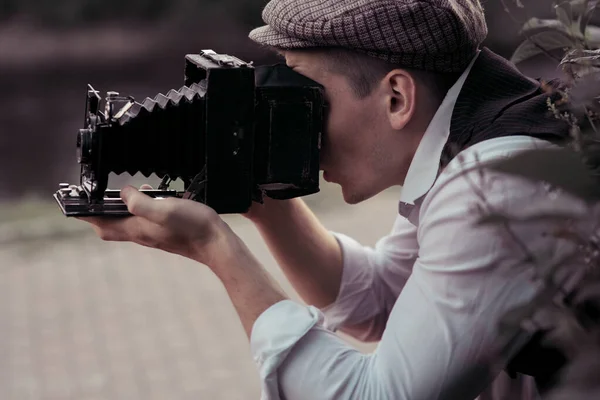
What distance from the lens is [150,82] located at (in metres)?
8.84

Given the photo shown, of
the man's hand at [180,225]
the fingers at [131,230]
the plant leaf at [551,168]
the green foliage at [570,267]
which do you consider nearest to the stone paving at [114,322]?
the fingers at [131,230]

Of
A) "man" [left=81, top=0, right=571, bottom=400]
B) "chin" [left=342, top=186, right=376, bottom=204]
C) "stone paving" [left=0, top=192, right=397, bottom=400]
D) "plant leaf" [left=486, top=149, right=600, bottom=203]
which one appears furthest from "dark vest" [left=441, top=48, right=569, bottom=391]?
"stone paving" [left=0, top=192, right=397, bottom=400]

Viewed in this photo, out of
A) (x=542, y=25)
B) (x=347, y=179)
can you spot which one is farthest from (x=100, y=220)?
(x=542, y=25)

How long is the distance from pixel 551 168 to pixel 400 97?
1266 millimetres

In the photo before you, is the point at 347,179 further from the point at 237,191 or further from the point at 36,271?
the point at 36,271

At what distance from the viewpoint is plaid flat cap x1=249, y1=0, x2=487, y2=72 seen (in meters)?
1.96

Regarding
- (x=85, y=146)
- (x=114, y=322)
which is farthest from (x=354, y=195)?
(x=114, y=322)

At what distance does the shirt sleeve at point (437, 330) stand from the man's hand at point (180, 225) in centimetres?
23

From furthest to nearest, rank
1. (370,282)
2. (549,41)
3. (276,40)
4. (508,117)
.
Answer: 1. (370,282)
2. (276,40)
3. (508,117)
4. (549,41)

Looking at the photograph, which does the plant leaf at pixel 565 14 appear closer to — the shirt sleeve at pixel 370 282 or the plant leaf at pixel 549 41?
the plant leaf at pixel 549 41

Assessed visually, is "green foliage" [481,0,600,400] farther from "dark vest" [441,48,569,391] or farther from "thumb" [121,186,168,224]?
"thumb" [121,186,168,224]

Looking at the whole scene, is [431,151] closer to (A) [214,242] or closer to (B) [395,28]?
(B) [395,28]

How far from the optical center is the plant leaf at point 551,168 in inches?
31.7

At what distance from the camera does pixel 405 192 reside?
207cm
